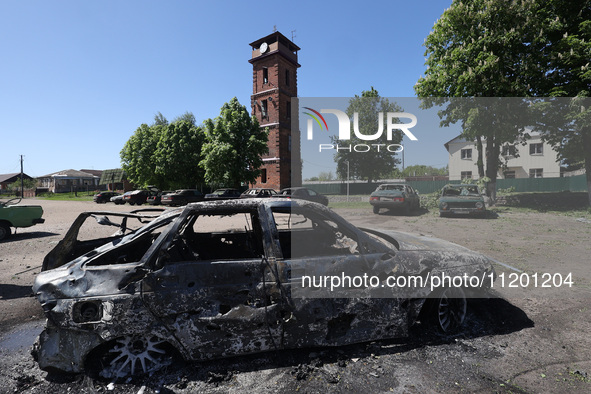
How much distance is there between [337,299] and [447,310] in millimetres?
1507

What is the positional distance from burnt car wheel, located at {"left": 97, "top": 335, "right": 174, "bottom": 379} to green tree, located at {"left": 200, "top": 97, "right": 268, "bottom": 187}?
2405 cm

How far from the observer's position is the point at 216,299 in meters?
2.32

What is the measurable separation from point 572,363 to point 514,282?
2414mm

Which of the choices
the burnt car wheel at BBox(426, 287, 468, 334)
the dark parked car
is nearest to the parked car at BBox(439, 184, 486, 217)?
the burnt car wheel at BBox(426, 287, 468, 334)

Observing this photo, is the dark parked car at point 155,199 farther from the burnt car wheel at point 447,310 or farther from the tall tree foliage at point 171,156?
the burnt car wheel at point 447,310

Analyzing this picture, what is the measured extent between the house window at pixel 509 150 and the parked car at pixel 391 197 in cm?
856

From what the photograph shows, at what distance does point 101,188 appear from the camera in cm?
6931

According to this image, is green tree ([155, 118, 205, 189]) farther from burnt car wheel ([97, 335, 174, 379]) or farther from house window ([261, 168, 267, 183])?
burnt car wheel ([97, 335, 174, 379])

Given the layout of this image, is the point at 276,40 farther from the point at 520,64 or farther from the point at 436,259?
the point at 436,259

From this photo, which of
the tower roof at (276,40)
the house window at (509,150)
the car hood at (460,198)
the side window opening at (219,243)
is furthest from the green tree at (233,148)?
the side window opening at (219,243)

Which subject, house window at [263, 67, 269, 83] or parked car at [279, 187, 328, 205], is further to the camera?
house window at [263, 67, 269, 83]

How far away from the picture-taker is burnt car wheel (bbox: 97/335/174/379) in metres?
2.34

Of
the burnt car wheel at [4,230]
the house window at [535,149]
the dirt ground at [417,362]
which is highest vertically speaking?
the house window at [535,149]

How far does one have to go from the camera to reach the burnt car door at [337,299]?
2432 millimetres
